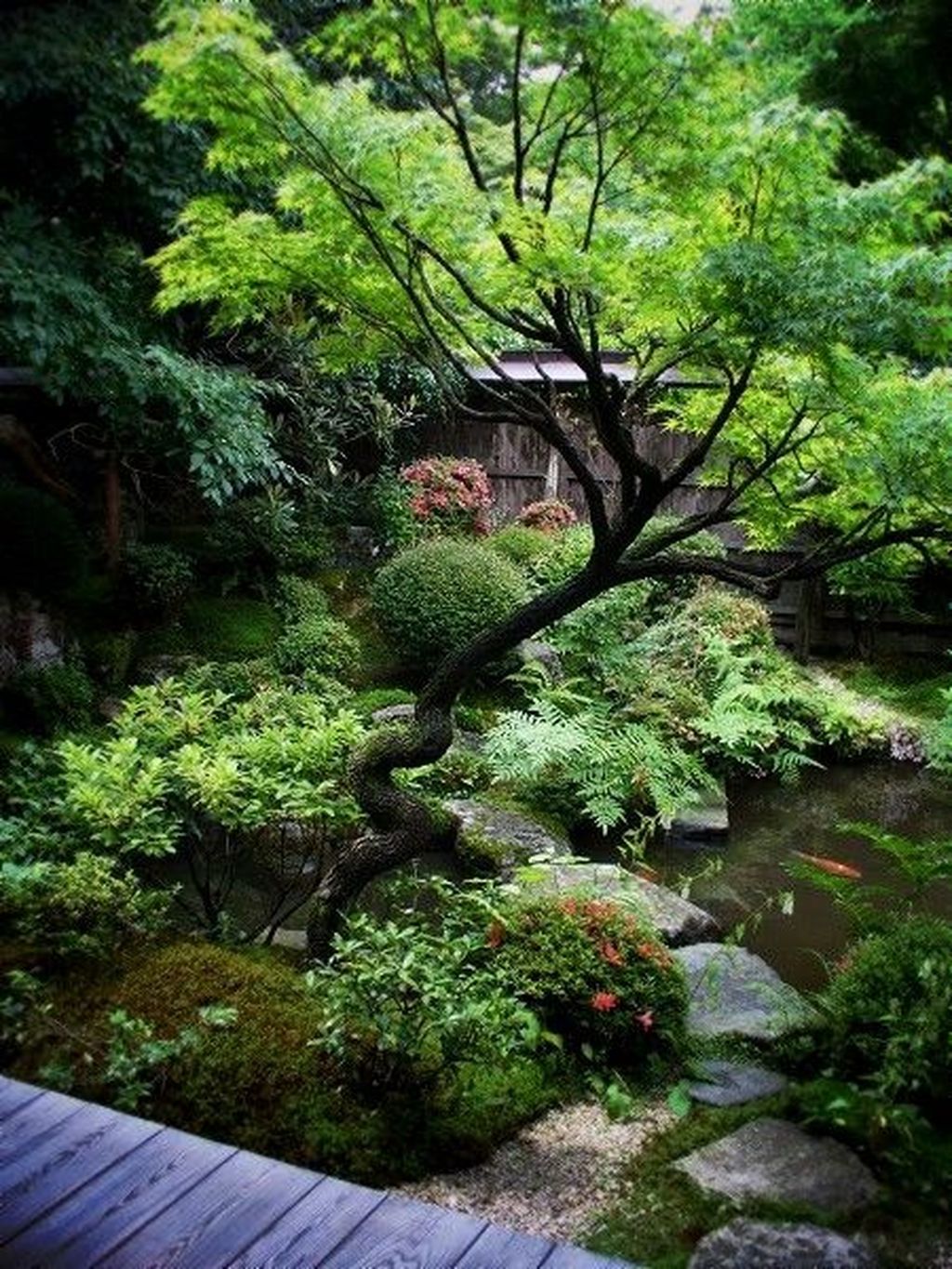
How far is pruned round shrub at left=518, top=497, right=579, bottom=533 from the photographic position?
12.7 m

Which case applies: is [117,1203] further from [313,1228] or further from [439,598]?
[439,598]

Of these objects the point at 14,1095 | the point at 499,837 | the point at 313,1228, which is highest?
the point at 313,1228

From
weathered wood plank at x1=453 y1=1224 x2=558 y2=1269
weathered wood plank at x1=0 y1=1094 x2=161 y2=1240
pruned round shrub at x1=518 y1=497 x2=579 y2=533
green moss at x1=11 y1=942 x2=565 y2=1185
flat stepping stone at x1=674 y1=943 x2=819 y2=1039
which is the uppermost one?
pruned round shrub at x1=518 y1=497 x2=579 y2=533

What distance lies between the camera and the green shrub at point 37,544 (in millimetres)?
7281

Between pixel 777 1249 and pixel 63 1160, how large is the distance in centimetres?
199

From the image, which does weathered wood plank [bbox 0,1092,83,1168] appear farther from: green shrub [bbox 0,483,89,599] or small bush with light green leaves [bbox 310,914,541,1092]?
green shrub [bbox 0,483,89,599]

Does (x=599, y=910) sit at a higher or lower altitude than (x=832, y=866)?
higher

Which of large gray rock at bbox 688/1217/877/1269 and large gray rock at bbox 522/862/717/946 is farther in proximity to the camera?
large gray rock at bbox 522/862/717/946

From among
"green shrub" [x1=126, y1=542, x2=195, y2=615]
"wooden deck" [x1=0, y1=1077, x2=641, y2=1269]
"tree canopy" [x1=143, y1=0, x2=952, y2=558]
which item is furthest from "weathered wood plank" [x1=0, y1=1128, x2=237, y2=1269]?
"green shrub" [x1=126, y1=542, x2=195, y2=615]

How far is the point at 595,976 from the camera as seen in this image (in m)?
3.86

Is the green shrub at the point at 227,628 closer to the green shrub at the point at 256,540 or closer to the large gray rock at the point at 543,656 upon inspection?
the green shrub at the point at 256,540

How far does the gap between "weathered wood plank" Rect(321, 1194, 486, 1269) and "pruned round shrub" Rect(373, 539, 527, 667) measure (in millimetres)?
7176

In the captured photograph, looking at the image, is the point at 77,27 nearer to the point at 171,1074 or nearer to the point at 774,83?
the point at 774,83

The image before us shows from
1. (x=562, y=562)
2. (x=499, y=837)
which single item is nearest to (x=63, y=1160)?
(x=499, y=837)
